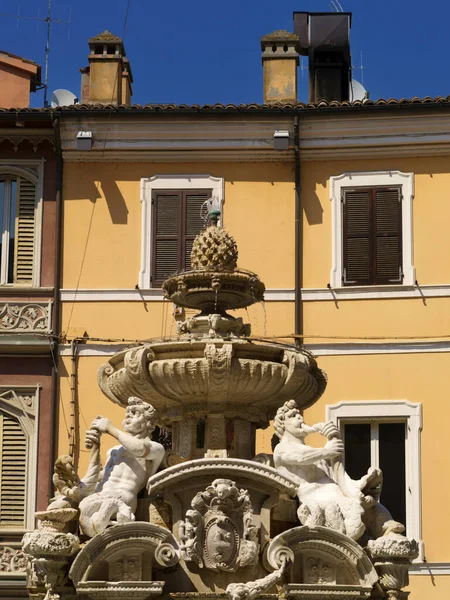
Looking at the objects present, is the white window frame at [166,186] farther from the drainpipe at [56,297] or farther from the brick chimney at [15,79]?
the brick chimney at [15,79]

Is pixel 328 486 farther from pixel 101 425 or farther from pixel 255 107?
pixel 255 107

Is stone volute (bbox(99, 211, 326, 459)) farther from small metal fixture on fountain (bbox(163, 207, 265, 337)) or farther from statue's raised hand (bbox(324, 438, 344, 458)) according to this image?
statue's raised hand (bbox(324, 438, 344, 458))

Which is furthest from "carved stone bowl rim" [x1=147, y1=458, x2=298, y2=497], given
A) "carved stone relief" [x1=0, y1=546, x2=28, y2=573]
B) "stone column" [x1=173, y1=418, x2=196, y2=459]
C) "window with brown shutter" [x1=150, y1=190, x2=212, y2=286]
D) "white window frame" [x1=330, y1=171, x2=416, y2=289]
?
"window with brown shutter" [x1=150, y1=190, x2=212, y2=286]

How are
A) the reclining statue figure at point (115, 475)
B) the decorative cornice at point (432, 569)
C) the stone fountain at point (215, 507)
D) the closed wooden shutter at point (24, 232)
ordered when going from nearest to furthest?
the stone fountain at point (215, 507), the reclining statue figure at point (115, 475), the decorative cornice at point (432, 569), the closed wooden shutter at point (24, 232)

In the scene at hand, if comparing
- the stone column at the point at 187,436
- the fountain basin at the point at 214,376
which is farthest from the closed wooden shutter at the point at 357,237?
the stone column at the point at 187,436

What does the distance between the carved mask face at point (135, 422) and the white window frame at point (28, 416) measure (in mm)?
11874

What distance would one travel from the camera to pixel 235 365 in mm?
19031

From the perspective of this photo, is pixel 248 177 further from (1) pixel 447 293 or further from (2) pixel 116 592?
(2) pixel 116 592

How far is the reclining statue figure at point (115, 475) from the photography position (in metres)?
18.0

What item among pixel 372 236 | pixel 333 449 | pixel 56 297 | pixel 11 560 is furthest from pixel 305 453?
pixel 56 297

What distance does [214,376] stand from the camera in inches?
750

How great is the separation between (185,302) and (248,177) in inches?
450

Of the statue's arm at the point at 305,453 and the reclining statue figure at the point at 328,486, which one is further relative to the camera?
the statue's arm at the point at 305,453

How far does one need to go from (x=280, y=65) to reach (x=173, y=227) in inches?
157
